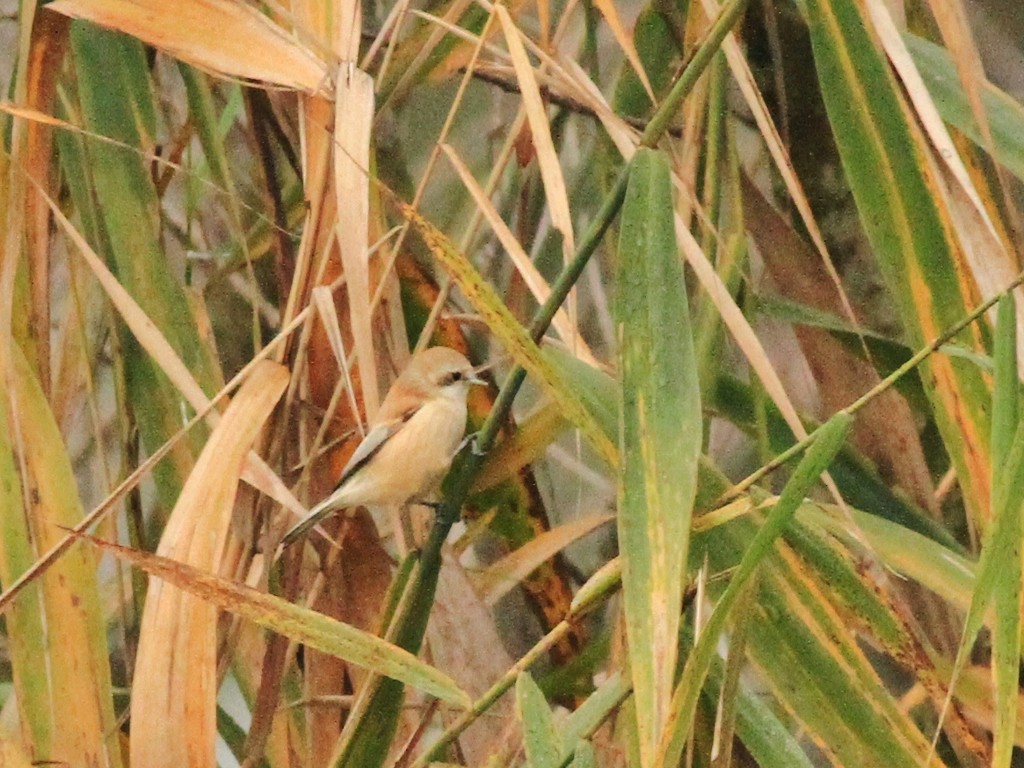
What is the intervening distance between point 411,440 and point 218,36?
1.57ft

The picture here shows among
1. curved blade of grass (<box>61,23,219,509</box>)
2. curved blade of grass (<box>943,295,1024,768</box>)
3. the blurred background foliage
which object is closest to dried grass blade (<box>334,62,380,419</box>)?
the blurred background foliage

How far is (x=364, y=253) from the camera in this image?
0.75 metres

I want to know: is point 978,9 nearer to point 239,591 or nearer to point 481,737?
point 481,737

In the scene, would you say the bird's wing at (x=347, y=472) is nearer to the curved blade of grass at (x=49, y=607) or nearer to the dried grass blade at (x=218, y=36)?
the curved blade of grass at (x=49, y=607)

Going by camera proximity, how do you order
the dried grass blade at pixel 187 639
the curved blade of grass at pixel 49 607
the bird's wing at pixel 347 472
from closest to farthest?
1. the dried grass blade at pixel 187 639
2. the curved blade of grass at pixel 49 607
3. the bird's wing at pixel 347 472

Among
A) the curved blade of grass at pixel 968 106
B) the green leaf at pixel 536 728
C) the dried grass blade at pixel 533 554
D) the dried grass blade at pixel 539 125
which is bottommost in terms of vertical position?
the dried grass blade at pixel 533 554

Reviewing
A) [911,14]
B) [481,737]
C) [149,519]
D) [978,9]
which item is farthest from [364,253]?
[978,9]

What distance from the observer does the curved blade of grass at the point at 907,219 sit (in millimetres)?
810

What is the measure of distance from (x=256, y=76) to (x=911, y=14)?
654mm

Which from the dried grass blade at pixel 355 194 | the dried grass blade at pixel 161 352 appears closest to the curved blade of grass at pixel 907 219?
the dried grass blade at pixel 355 194

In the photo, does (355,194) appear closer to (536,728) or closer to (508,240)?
(508,240)

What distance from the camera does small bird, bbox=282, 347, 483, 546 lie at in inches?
40.0

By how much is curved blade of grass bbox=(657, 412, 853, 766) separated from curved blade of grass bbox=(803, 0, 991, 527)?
29 centimetres

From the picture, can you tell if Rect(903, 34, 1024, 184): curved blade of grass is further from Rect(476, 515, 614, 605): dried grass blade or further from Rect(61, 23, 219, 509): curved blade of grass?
Rect(61, 23, 219, 509): curved blade of grass
